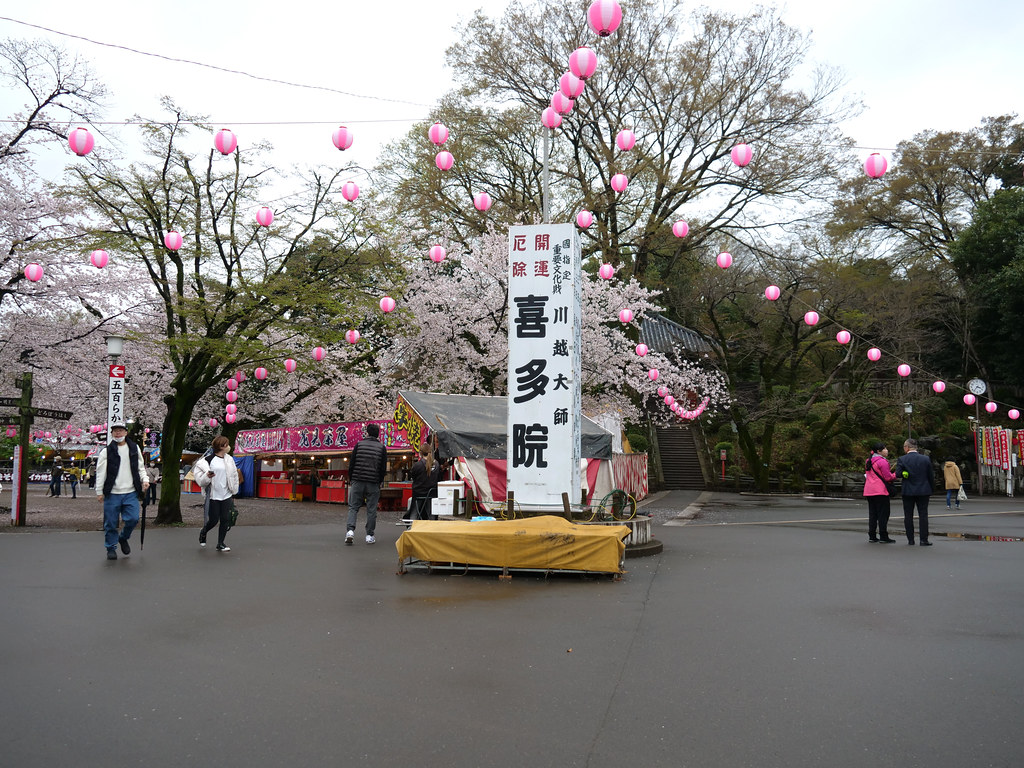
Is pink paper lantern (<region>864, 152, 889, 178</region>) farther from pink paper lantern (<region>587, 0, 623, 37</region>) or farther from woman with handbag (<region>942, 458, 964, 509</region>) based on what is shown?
woman with handbag (<region>942, 458, 964, 509</region>)

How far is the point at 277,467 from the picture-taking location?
106ft

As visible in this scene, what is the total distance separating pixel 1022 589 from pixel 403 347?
61.7 feet

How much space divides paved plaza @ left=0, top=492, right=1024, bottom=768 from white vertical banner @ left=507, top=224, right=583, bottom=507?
202 centimetres

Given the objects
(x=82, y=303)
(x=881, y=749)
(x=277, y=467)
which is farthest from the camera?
(x=277, y=467)

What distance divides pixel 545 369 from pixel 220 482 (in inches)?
195

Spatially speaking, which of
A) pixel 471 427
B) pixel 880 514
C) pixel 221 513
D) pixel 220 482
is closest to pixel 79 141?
pixel 220 482

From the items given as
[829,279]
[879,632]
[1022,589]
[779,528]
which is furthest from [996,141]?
[879,632]

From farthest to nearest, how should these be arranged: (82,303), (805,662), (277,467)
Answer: (277,467) < (82,303) < (805,662)

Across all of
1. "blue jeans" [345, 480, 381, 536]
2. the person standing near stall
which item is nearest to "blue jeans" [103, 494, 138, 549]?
"blue jeans" [345, 480, 381, 536]

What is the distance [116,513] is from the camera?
387 inches

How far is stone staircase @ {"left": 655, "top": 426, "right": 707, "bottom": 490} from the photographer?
117ft

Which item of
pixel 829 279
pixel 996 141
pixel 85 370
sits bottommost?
pixel 85 370

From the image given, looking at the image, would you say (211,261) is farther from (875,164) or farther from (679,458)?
(679,458)

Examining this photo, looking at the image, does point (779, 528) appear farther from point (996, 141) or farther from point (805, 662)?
point (996, 141)
